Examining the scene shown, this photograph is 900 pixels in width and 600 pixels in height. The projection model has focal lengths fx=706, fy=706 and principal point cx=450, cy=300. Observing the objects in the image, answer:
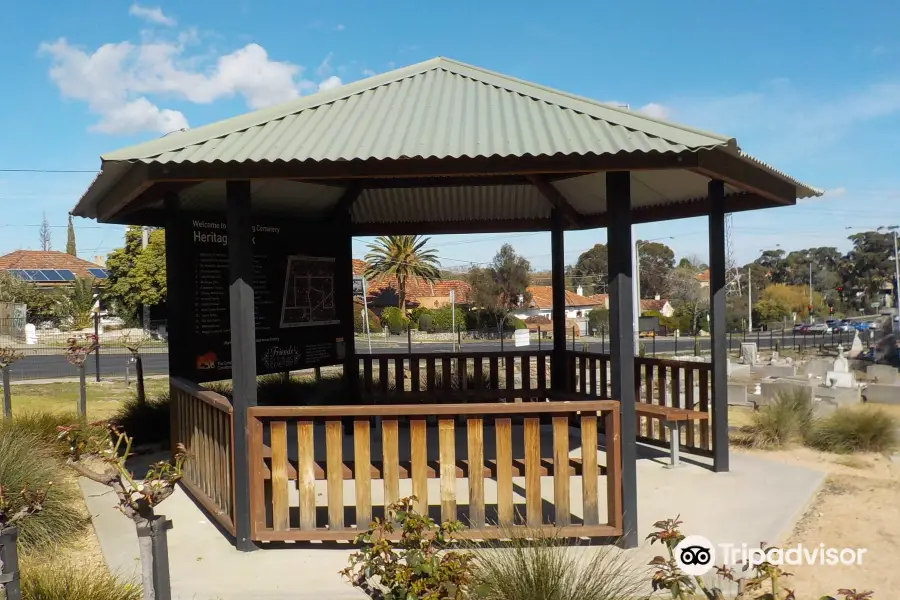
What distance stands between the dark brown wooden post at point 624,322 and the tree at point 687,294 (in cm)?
5605

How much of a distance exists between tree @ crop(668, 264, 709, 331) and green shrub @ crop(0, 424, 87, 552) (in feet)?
186

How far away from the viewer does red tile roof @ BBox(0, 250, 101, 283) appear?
55.5 metres

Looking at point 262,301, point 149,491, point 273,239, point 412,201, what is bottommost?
point 149,491

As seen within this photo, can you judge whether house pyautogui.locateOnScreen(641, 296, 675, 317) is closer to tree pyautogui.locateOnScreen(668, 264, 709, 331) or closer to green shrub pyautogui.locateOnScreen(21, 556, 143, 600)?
tree pyautogui.locateOnScreen(668, 264, 709, 331)

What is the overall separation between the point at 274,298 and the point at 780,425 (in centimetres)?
608

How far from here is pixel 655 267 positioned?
88.9 metres

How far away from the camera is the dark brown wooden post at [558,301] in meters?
9.13

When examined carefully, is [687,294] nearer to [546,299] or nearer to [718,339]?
[546,299]

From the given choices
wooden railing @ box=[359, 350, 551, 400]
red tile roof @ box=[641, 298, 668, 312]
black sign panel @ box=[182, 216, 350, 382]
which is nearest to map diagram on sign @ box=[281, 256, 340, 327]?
black sign panel @ box=[182, 216, 350, 382]

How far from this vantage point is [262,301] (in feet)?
25.5

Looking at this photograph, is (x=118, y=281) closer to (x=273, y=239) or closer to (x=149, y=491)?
(x=273, y=239)

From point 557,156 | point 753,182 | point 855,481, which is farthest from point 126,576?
point 855,481

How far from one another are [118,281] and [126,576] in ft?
137

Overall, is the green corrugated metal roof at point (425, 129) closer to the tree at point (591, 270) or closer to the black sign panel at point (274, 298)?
the black sign panel at point (274, 298)
